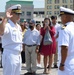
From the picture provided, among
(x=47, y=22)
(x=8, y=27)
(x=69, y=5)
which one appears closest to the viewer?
(x=8, y=27)

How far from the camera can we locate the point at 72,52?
5844 millimetres

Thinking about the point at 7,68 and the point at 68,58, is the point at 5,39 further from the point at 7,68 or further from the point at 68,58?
the point at 68,58

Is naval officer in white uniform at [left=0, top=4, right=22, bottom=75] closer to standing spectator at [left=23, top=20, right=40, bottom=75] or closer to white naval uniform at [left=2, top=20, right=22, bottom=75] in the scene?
white naval uniform at [left=2, top=20, right=22, bottom=75]

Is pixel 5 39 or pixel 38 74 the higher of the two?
pixel 5 39

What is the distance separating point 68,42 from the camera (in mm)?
5738

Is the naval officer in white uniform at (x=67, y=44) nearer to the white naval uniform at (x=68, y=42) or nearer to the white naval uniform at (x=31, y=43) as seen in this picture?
the white naval uniform at (x=68, y=42)

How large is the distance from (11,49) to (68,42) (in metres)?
1.38

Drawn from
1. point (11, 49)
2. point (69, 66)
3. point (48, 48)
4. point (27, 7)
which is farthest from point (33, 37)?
point (27, 7)

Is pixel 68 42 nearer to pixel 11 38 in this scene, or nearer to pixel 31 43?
pixel 11 38

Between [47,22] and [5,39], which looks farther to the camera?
[47,22]

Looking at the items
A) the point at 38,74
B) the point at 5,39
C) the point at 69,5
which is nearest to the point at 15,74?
the point at 5,39

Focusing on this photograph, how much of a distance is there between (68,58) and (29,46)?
516 cm

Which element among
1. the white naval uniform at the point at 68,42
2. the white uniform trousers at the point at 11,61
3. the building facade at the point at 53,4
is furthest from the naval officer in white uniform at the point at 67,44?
the building facade at the point at 53,4

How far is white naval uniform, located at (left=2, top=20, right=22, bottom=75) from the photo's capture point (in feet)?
21.9
